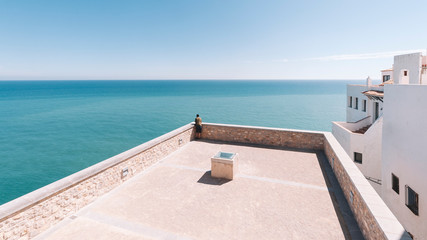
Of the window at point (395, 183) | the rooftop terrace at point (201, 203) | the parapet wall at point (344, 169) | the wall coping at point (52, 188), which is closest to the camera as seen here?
the parapet wall at point (344, 169)

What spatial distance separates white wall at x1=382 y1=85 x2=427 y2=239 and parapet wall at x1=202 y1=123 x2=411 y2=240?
129 inches

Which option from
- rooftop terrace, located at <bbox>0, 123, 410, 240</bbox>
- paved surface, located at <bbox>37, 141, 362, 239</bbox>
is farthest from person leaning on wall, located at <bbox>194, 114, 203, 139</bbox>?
paved surface, located at <bbox>37, 141, 362, 239</bbox>

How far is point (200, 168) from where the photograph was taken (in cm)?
1083

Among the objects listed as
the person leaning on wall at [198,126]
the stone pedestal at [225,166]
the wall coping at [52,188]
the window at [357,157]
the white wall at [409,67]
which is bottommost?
the window at [357,157]

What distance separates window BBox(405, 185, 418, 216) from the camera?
10684mm

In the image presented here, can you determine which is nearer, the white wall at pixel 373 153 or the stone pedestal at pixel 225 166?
the stone pedestal at pixel 225 166

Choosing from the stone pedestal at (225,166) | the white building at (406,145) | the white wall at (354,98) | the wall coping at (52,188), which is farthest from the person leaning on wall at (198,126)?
the white wall at (354,98)

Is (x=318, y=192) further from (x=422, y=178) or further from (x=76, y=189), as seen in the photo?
(x=76, y=189)

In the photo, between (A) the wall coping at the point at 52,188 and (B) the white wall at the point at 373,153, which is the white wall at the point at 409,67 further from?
(A) the wall coping at the point at 52,188

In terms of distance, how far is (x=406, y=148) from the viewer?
36.8 feet

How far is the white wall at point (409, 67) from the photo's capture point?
51.4 ft

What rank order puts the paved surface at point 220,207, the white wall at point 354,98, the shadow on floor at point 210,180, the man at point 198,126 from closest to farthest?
1. the paved surface at point 220,207
2. the shadow on floor at point 210,180
3. the man at point 198,126
4. the white wall at point 354,98

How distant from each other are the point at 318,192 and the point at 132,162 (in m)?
7.43

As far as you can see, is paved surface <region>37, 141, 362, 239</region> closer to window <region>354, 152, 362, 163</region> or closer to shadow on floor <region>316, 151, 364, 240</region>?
shadow on floor <region>316, 151, 364, 240</region>
